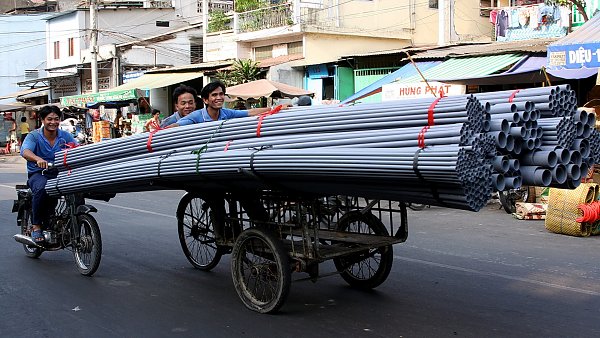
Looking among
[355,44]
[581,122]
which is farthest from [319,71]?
[581,122]

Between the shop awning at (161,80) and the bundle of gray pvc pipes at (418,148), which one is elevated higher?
the shop awning at (161,80)

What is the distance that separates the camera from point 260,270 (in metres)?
5.71

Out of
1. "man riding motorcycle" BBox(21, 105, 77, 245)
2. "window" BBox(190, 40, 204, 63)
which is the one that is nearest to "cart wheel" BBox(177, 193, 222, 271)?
"man riding motorcycle" BBox(21, 105, 77, 245)

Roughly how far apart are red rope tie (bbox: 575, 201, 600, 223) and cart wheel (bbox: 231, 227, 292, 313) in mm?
5102

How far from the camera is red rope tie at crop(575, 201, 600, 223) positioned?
912 cm

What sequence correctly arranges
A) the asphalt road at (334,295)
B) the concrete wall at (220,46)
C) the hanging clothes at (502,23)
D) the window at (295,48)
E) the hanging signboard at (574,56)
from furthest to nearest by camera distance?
the concrete wall at (220,46) < the window at (295,48) < the hanging clothes at (502,23) < the hanging signboard at (574,56) < the asphalt road at (334,295)

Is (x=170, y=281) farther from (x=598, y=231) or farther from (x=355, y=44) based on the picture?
(x=355, y=44)

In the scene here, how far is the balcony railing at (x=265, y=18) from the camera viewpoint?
2523cm

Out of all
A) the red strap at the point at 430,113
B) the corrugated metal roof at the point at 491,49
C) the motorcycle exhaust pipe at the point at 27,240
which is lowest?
the motorcycle exhaust pipe at the point at 27,240

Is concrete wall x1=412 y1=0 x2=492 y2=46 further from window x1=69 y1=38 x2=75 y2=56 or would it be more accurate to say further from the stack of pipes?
→ the stack of pipes

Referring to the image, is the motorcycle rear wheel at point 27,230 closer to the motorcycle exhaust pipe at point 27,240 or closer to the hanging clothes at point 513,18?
the motorcycle exhaust pipe at point 27,240

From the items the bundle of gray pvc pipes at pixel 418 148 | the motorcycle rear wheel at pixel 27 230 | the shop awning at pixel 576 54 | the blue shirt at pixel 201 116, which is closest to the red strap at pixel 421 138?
the bundle of gray pvc pipes at pixel 418 148

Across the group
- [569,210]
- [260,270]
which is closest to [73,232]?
[260,270]

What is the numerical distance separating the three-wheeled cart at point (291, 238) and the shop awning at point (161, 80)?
1994 centimetres
